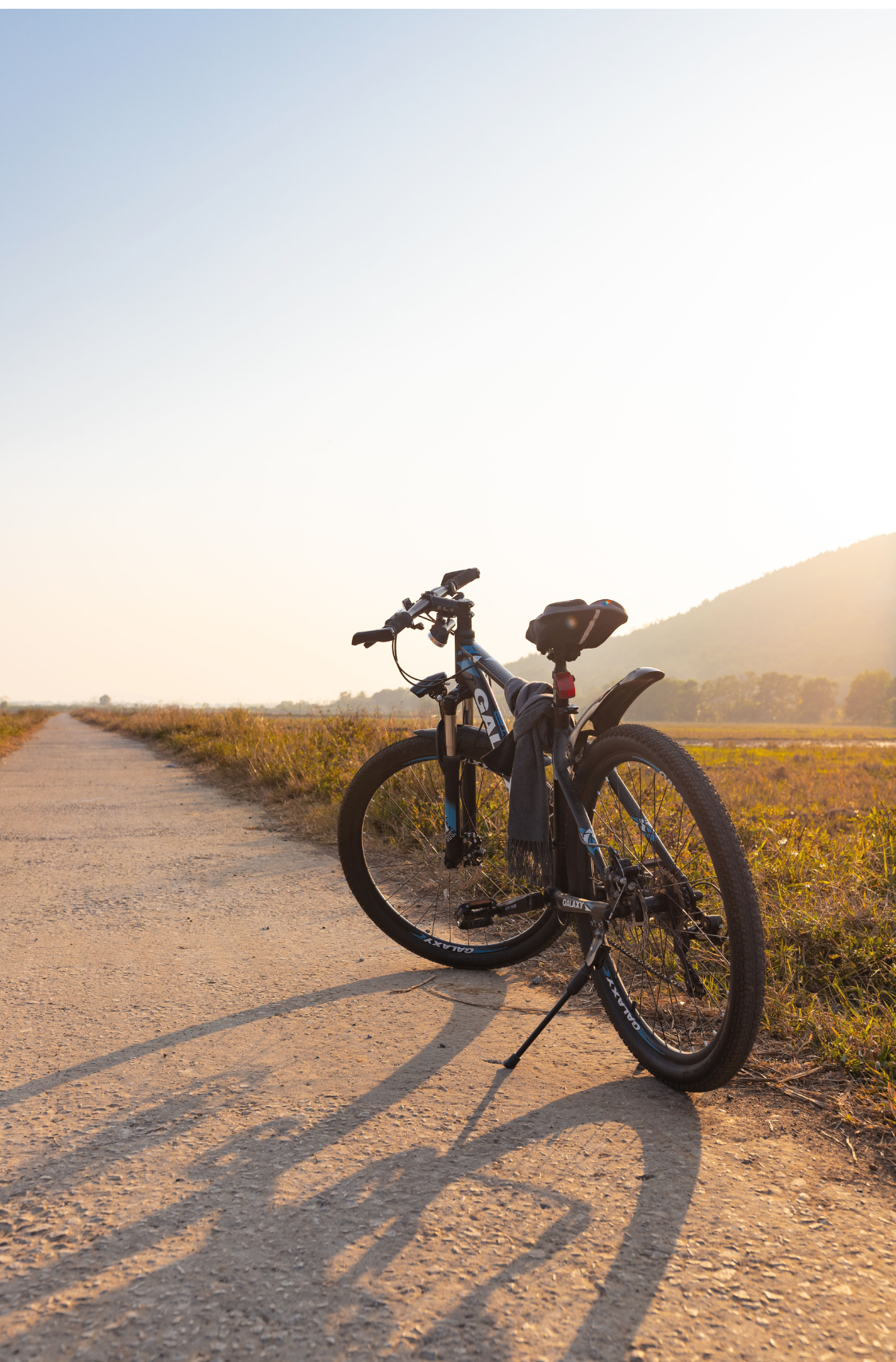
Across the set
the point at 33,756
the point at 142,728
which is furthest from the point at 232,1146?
the point at 142,728

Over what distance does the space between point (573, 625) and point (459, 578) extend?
1.01 metres

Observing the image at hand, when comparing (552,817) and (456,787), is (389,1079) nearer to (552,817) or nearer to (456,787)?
(552,817)

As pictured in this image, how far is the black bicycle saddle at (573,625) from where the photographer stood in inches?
117

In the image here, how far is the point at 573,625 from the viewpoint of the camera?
2.96 meters

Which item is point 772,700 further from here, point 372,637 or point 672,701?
point 372,637

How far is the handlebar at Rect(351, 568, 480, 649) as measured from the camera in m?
3.70

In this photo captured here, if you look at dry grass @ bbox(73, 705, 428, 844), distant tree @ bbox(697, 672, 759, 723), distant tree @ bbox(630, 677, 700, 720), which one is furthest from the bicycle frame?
distant tree @ bbox(697, 672, 759, 723)

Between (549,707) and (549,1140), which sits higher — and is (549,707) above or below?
above

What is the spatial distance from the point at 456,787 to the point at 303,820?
4.00 metres

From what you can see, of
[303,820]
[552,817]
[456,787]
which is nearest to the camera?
[552,817]

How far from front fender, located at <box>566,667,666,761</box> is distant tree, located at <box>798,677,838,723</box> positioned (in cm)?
12124

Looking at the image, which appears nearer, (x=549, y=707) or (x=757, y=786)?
(x=549, y=707)

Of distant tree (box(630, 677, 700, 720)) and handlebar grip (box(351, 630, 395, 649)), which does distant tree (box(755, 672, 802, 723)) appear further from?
handlebar grip (box(351, 630, 395, 649))

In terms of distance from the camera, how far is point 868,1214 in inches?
74.5
